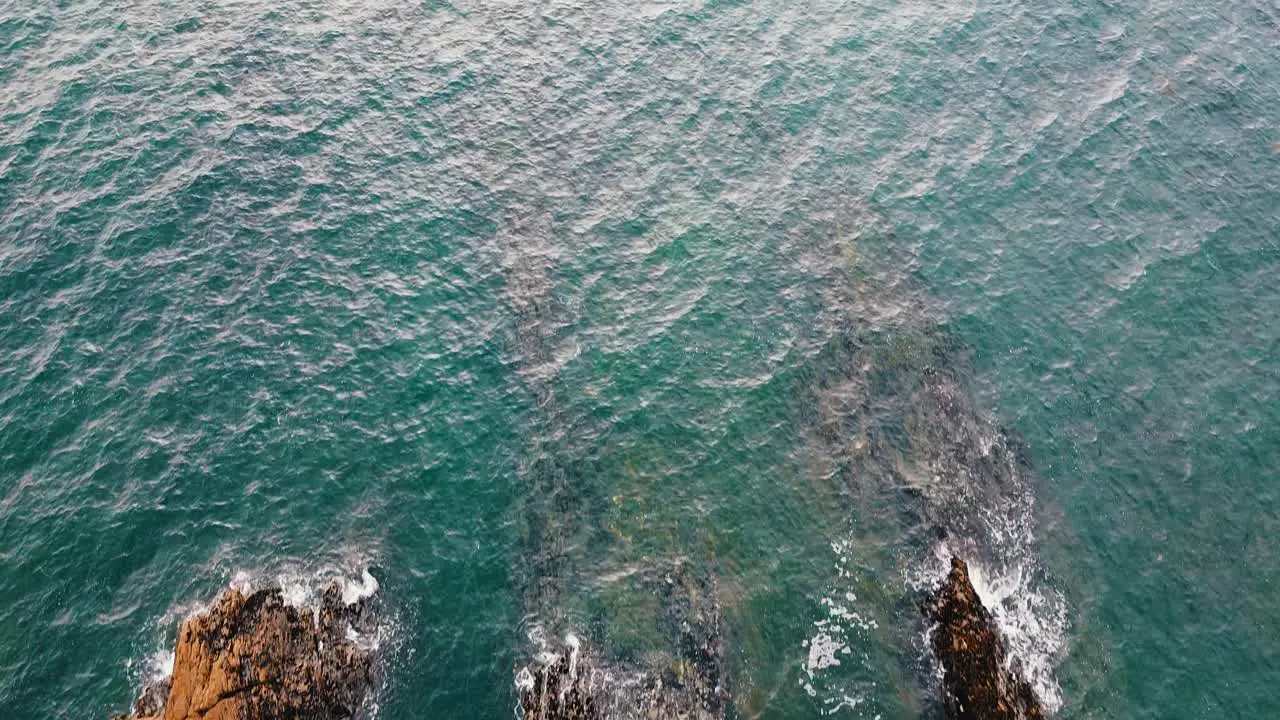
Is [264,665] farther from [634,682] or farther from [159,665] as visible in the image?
[634,682]

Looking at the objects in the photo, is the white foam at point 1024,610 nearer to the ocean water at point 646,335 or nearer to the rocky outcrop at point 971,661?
the ocean water at point 646,335

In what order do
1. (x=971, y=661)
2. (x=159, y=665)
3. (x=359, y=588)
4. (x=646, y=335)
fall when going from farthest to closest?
(x=646, y=335) < (x=359, y=588) < (x=971, y=661) < (x=159, y=665)

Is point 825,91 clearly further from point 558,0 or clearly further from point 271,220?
point 271,220

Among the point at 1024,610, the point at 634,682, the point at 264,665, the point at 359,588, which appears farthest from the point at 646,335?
the point at 264,665

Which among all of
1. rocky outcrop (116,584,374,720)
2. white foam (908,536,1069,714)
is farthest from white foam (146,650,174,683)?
white foam (908,536,1069,714)

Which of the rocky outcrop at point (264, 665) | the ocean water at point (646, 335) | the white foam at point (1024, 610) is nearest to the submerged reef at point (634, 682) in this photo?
the ocean water at point (646, 335)

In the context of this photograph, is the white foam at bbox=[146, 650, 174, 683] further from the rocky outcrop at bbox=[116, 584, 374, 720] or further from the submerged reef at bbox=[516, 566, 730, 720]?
the submerged reef at bbox=[516, 566, 730, 720]
